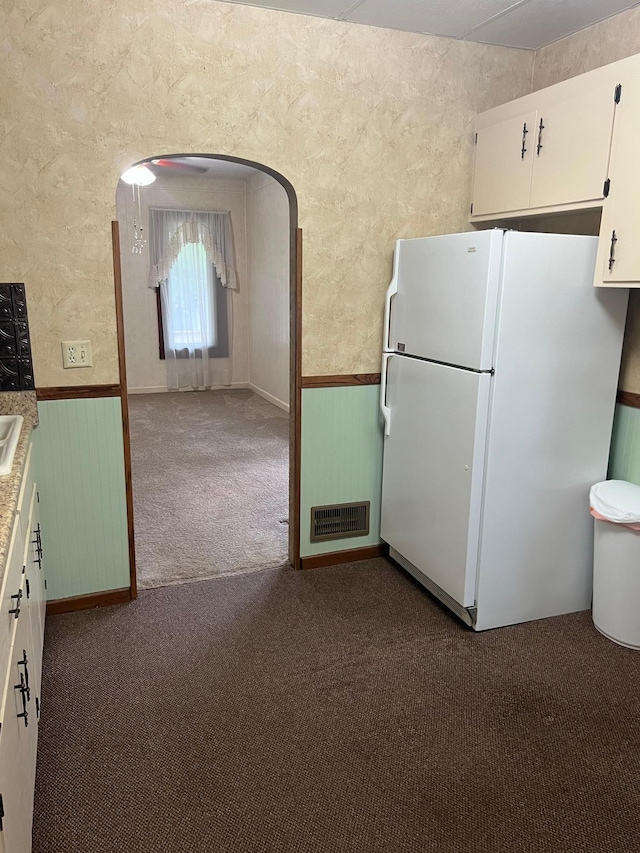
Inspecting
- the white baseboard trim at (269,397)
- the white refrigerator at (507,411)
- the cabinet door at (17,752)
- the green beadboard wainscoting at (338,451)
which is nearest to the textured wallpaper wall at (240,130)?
the green beadboard wainscoting at (338,451)

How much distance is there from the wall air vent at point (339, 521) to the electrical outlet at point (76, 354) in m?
1.31

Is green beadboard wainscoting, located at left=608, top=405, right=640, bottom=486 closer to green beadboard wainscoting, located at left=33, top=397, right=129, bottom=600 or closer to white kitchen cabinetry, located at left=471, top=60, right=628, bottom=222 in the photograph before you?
white kitchen cabinetry, located at left=471, top=60, right=628, bottom=222

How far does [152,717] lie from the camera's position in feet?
7.33

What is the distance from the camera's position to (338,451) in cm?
330

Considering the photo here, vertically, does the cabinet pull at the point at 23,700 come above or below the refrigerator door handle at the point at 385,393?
below

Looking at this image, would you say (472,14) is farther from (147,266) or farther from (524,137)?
(147,266)

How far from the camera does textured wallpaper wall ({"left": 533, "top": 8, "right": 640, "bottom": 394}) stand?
2703 mm

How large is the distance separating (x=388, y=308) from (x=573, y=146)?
1.02 metres

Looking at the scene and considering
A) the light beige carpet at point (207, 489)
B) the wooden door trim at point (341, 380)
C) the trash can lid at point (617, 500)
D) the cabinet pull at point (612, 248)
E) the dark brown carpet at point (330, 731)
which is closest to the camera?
the dark brown carpet at point (330, 731)

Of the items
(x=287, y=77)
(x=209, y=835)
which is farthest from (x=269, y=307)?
(x=209, y=835)

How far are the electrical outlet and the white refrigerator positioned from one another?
4.63 feet

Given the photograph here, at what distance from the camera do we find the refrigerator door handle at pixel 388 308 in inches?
121

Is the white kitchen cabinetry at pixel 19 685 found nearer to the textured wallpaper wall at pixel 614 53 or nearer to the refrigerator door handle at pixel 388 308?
the refrigerator door handle at pixel 388 308

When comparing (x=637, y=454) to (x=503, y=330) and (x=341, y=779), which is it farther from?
(x=341, y=779)
